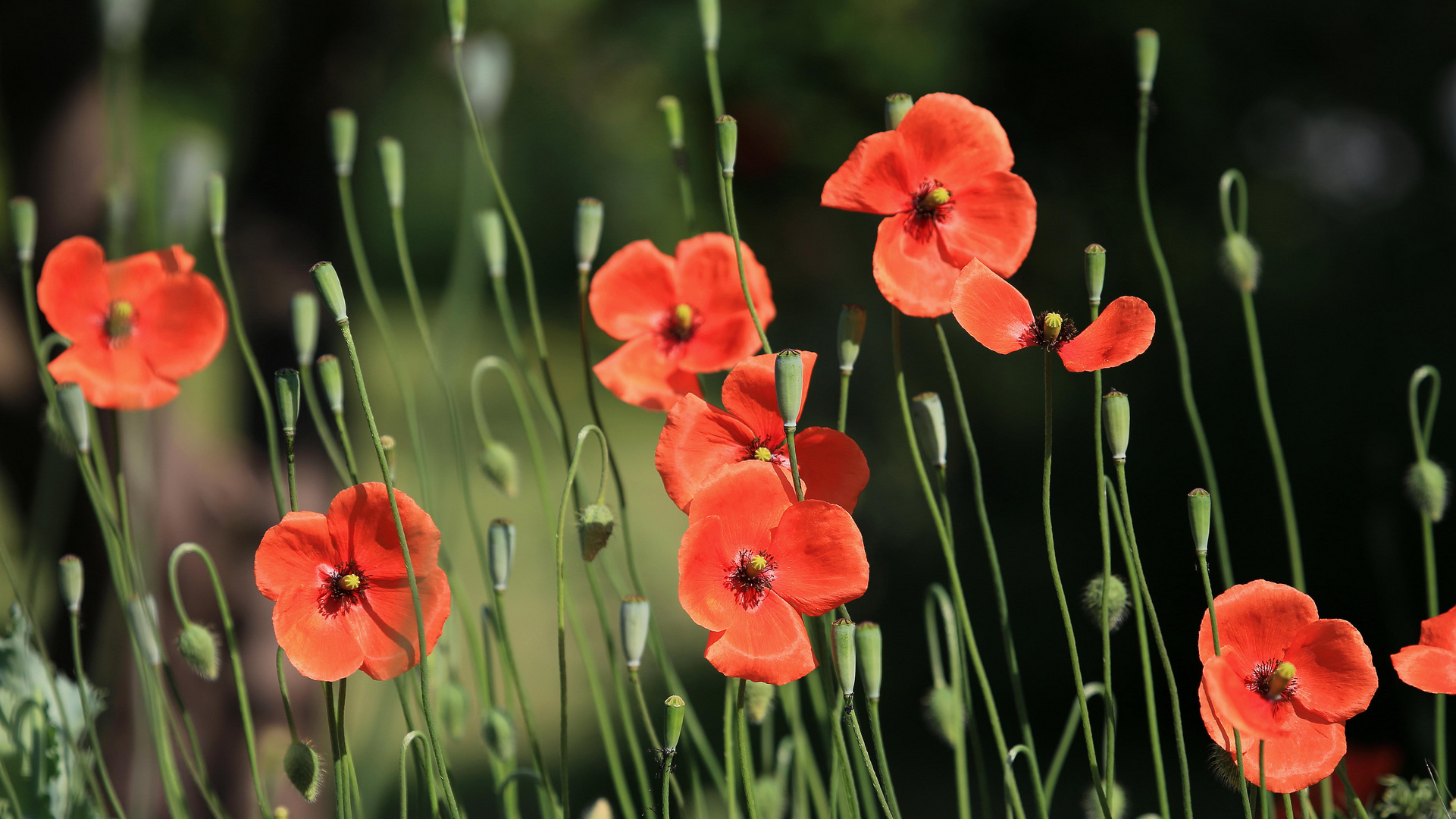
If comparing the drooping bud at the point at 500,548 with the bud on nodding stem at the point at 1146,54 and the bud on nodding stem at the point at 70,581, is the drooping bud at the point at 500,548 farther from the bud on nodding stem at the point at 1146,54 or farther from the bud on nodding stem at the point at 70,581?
the bud on nodding stem at the point at 1146,54

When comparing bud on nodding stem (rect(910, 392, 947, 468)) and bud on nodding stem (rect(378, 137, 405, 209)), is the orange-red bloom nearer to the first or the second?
bud on nodding stem (rect(910, 392, 947, 468))

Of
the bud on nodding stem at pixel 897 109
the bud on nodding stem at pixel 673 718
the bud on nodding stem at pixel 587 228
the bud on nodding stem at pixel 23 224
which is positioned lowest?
the bud on nodding stem at pixel 673 718

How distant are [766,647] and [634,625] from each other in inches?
2.7

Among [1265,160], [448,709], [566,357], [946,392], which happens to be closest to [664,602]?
[946,392]

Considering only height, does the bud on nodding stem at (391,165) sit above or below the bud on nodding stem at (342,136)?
below

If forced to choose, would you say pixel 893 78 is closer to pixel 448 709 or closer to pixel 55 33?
pixel 55 33

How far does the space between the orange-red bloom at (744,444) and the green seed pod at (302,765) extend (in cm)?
25

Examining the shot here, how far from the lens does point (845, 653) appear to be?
21.3 inches

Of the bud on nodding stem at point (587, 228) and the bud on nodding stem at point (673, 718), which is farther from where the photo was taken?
the bud on nodding stem at point (587, 228)

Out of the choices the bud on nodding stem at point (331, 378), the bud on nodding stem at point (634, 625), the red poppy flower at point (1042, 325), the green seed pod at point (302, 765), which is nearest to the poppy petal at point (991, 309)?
the red poppy flower at point (1042, 325)

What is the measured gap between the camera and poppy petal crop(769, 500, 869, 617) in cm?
56

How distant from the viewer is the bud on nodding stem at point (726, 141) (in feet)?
2.01

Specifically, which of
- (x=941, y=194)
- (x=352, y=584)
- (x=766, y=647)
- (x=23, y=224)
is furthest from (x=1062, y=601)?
(x=23, y=224)

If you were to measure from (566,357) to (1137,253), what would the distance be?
26.8 feet
